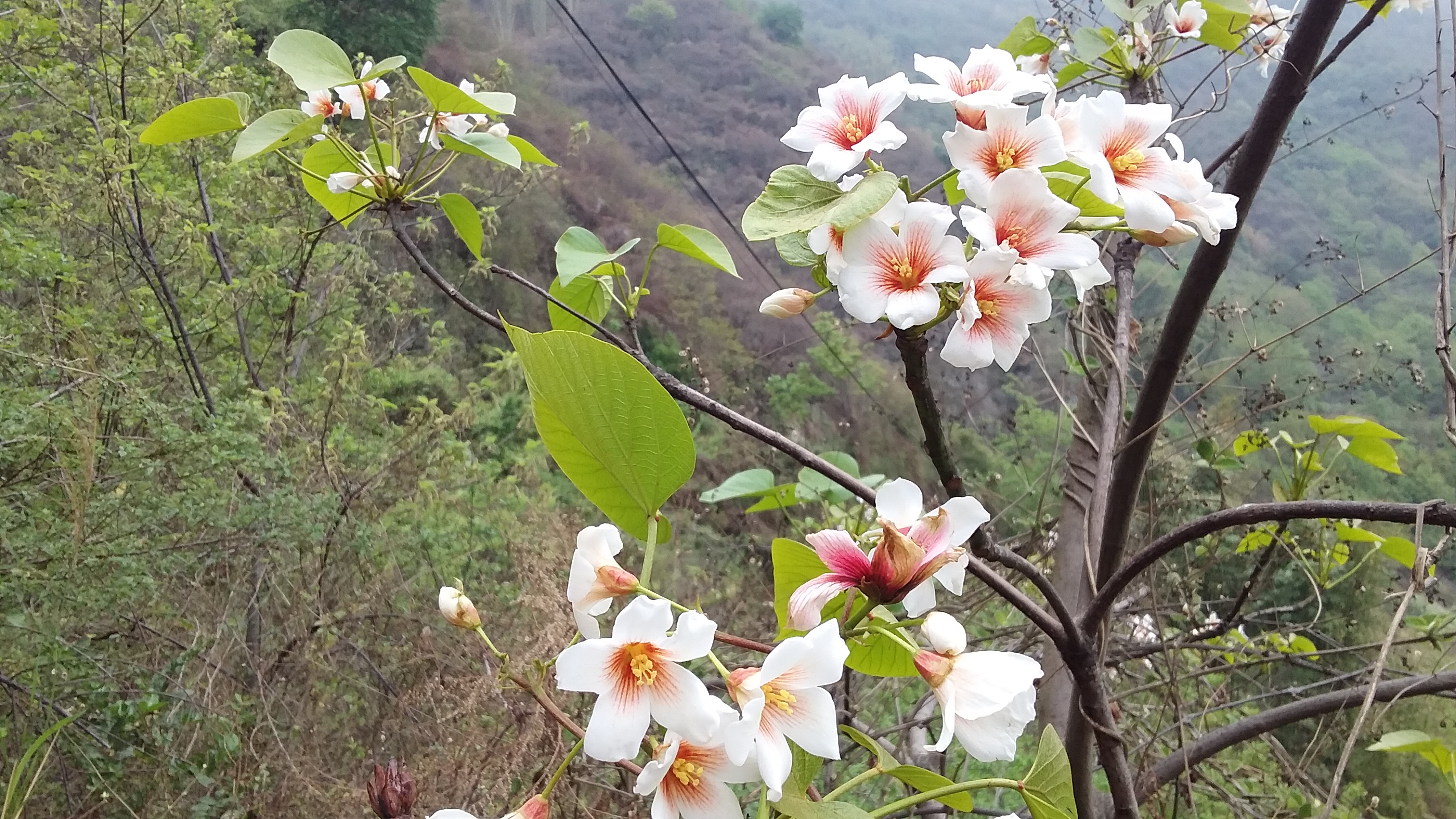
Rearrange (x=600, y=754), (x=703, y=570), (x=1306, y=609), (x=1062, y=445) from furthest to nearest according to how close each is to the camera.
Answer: (x=1062, y=445), (x=703, y=570), (x=1306, y=609), (x=600, y=754)

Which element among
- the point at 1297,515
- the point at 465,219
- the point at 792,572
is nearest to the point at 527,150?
the point at 465,219

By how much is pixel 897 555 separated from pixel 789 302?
6.4 inches

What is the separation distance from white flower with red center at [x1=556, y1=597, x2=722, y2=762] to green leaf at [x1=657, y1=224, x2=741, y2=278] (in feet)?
1.00

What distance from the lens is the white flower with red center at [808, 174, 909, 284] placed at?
244 millimetres

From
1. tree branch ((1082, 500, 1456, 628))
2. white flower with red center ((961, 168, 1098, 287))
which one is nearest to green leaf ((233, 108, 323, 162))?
white flower with red center ((961, 168, 1098, 287))

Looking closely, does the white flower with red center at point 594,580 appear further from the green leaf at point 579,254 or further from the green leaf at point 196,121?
the green leaf at point 196,121

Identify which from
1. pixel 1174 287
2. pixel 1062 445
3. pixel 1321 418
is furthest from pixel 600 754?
pixel 1062 445

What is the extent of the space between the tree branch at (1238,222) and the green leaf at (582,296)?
0.36 m

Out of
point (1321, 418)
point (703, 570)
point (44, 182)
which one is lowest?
point (703, 570)

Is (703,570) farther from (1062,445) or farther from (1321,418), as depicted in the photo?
(1321,418)

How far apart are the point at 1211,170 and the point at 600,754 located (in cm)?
62

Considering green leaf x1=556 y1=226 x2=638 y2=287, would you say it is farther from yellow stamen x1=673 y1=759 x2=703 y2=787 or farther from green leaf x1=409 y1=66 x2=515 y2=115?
yellow stamen x1=673 y1=759 x2=703 y2=787

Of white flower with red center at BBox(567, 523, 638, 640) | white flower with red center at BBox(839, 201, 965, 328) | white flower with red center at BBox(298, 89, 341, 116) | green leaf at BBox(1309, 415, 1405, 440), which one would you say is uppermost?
white flower with red center at BBox(839, 201, 965, 328)

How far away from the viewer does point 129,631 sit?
4.47 feet
